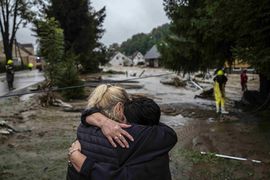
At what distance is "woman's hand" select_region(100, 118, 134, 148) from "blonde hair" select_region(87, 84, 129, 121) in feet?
0.33

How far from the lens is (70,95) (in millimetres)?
19953

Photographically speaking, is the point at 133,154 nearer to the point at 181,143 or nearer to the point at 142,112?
the point at 142,112

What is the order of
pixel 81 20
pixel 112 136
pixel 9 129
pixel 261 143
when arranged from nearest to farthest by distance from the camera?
pixel 112 136 → pixel 261 143 → pixel 9 129 → pixel 81 20

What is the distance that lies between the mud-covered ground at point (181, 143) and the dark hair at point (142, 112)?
4515 mm

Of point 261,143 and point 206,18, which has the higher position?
point 206,18

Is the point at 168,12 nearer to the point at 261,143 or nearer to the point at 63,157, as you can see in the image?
the point at 261,143

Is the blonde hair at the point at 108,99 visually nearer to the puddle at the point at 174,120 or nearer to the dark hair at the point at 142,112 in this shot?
the dark hair at the point at 142,112

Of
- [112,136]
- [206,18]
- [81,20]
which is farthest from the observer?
[81,20]

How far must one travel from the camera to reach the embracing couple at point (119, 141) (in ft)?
7.93

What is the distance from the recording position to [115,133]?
243 cm

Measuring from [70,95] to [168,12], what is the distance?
6.25 meters

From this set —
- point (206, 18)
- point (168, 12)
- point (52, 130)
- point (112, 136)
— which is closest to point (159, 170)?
point (112, 136)

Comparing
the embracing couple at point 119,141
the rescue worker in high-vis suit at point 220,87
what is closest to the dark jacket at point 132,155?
the embracing couple at point 119,141

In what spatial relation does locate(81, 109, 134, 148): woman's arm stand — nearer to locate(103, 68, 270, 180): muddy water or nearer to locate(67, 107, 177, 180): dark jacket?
locate(67, 107, 177, 180): dark jacket
